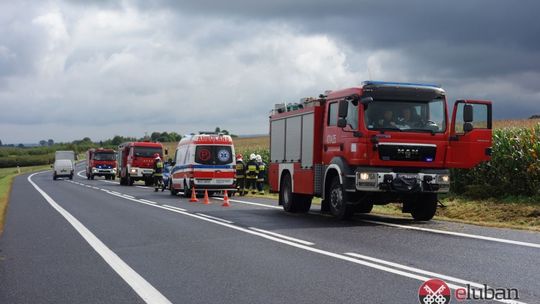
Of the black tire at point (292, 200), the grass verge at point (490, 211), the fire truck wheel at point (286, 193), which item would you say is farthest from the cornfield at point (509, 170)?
the fire truck wheel at point (286, 193)

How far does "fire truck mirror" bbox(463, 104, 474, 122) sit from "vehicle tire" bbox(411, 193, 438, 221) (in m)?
2.05

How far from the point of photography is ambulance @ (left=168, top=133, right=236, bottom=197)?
29.6 meters

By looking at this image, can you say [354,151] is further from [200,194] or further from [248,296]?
[200,194]

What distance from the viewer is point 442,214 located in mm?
19438

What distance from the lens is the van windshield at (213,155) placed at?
29734 millimetres

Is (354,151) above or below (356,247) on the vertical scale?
above

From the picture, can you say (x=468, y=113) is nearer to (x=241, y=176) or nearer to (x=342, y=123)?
(x=342, y=123)

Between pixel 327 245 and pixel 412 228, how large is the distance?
11.1 ft

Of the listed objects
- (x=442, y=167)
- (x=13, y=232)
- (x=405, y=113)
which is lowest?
(x=13, y=232)

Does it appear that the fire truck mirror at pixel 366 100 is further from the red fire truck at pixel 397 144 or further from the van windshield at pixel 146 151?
the van windshield at pixel 146 151

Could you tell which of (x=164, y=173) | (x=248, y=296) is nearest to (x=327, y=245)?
(x=248, y=296)

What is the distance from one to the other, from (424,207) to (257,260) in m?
7.25

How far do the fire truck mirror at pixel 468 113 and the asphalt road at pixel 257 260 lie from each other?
7.21 ft

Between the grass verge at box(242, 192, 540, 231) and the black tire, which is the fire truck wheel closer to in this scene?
the black tire
